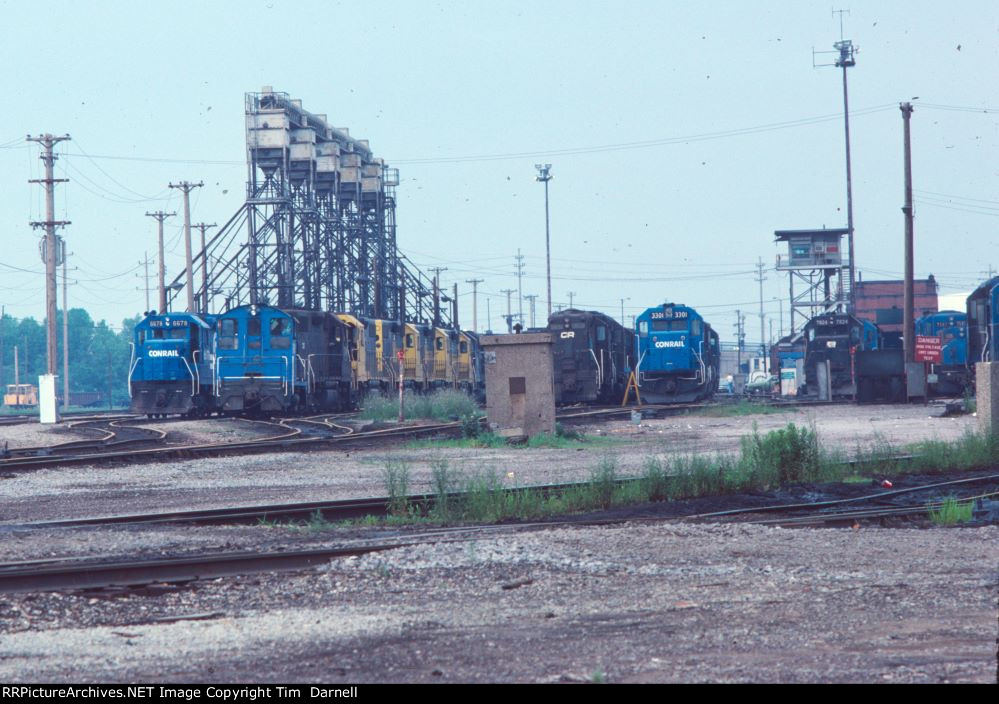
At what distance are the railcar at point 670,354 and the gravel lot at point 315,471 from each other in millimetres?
12882

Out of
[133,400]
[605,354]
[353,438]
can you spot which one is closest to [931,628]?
[353,438]

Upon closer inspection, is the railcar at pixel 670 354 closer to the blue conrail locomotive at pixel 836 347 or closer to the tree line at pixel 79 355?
the blue conrail locomotive at pixel 836 347

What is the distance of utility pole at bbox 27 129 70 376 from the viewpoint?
39.4 metres

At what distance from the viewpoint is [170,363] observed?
35.0 meters

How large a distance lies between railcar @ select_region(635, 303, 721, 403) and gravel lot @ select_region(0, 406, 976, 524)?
42.3 ft

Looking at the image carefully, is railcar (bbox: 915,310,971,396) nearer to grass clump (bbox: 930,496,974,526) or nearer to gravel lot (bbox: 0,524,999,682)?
grass clump (bbox: 930,496,974,526)

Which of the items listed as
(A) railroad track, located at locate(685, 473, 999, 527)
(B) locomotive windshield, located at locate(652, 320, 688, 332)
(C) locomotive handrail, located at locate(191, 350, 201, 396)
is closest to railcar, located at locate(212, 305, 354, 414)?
(C) locomotive handrail, located at locate(191, 350, 201, 396)

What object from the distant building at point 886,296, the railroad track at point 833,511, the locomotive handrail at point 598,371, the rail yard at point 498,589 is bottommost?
the railroad track at point 833,511

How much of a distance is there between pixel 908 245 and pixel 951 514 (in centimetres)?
2665

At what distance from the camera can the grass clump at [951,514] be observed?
11.0 m

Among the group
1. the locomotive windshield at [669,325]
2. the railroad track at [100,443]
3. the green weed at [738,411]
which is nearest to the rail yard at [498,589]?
the railroad track at [100,443]

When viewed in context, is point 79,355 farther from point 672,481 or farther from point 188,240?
point 672,481
